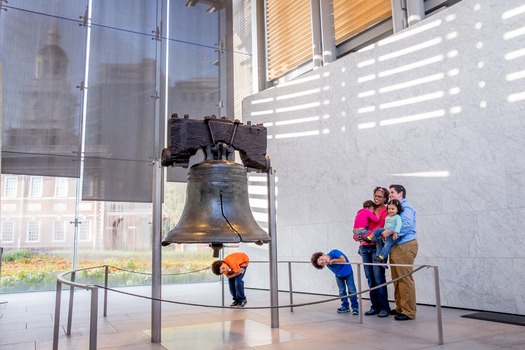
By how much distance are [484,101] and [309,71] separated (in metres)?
3.41

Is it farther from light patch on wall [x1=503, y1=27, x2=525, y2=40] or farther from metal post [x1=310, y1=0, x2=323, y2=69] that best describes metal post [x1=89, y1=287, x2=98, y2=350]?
metal post [x1=310, y1=0, x2=323, y2=69]

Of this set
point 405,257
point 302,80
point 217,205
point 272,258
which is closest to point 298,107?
point 302,80

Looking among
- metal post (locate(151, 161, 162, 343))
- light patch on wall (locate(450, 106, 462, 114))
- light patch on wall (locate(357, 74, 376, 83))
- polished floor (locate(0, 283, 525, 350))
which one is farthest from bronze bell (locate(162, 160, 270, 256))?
light patch on wall (locate(357, 74, 376, 83))

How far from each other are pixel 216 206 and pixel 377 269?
2638mm

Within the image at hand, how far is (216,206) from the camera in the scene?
3.23 m

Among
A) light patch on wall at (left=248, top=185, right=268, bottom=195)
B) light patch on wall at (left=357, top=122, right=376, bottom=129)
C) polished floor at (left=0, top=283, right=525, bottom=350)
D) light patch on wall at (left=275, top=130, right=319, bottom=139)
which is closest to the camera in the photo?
polished floor at (left=0, top=283, right=525, bottom=350)

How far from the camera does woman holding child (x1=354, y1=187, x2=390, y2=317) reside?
5016mm

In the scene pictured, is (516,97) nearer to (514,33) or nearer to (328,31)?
(514,33)

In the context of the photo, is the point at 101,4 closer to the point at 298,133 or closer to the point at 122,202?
the point at 122,202

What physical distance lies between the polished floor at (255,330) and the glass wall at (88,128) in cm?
235

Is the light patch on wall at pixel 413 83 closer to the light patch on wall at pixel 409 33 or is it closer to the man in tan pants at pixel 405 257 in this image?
the light patch on wall at pixel 409 33

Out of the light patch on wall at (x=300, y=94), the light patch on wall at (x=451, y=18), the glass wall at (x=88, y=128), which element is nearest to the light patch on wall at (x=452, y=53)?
the light patch on wall at (x=451, y=18)

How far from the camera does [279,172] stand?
814 cm

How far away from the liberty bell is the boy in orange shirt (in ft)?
7.45
